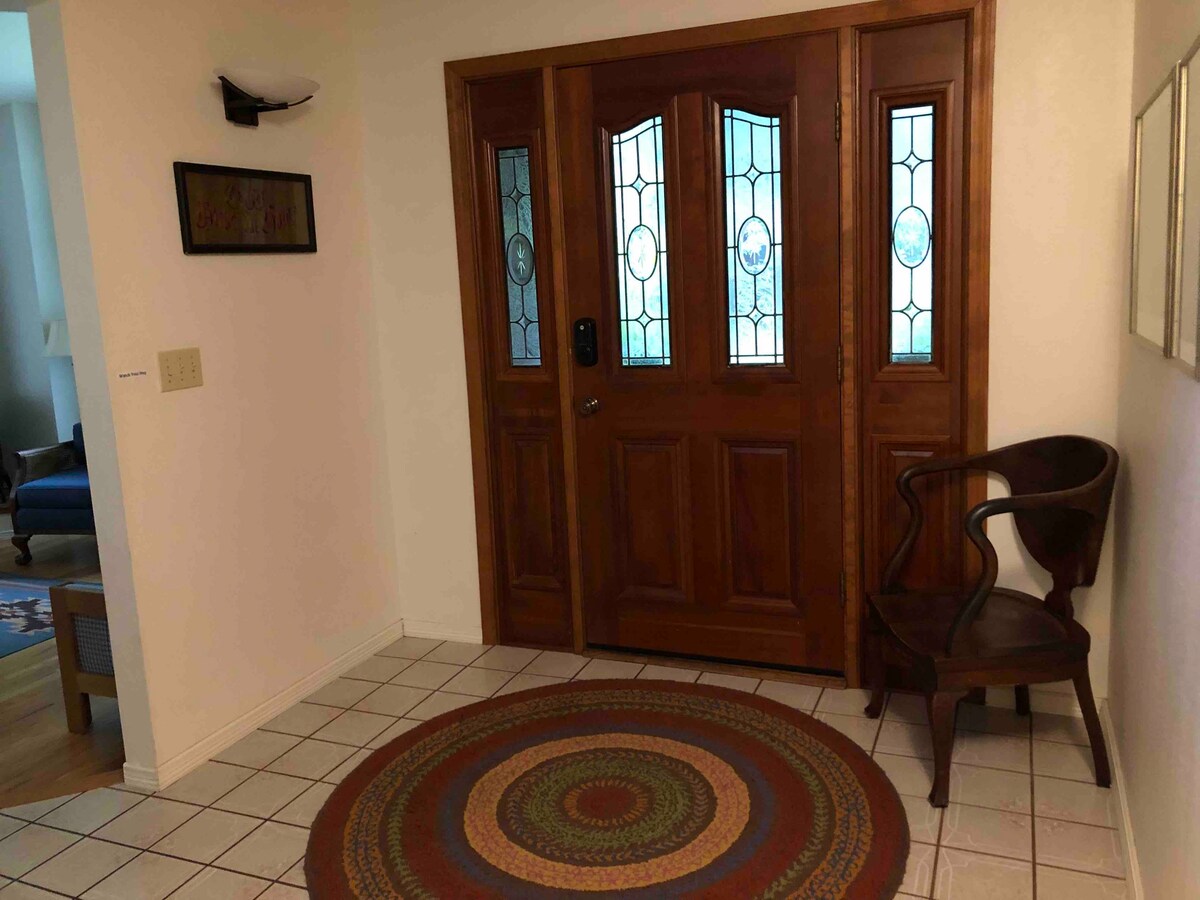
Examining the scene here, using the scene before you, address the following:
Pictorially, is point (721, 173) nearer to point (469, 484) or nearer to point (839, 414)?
point (839, 414)

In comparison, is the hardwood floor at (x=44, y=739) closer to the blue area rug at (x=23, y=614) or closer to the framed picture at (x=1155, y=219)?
the blue area rug at (x=23, y=614)

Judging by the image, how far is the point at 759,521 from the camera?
3.21m

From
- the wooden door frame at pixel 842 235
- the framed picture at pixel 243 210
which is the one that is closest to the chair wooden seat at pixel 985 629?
the wooden door frame at pixel 842 235

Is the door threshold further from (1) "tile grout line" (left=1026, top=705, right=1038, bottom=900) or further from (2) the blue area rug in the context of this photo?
(2) the blue area rug

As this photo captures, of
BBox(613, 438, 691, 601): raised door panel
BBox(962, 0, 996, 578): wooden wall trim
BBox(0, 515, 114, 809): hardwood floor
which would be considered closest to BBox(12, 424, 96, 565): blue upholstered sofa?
BBox(0, 515, 114, 809): hardwood floor

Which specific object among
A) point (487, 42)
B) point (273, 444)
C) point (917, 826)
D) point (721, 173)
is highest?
point (487, 42)

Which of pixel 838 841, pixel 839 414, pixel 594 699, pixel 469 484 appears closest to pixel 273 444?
pixel 469 484

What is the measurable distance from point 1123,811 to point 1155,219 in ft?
4.49

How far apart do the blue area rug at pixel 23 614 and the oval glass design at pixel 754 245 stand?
3247 mm

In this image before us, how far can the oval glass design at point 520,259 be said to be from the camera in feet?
11.1

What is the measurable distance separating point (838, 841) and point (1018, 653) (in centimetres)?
65

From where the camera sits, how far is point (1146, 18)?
2342 mm

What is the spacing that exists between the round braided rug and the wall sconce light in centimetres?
196

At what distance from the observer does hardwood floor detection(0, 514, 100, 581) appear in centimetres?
509
